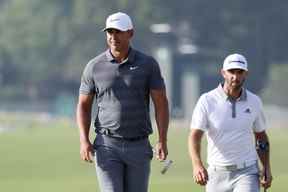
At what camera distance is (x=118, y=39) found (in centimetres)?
1009

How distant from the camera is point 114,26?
998 cm

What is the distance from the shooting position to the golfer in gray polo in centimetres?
1020

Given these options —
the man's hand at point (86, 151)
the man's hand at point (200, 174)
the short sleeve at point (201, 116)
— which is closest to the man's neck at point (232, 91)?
the short sleeve at point (201, 116)

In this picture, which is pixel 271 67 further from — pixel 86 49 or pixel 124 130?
pixel 124 130

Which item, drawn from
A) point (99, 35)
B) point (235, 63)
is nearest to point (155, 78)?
point (235, 63)

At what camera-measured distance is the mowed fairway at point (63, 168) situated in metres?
21.0

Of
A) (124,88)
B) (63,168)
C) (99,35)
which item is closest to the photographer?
(124,88)

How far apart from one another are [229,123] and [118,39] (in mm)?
1059

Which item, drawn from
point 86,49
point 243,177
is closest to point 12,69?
point 86,49

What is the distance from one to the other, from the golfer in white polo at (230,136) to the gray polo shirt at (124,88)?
17.1 inches

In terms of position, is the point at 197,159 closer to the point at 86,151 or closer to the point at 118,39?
the point at 86,151

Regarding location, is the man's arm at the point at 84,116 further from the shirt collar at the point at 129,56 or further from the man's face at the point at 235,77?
the man's face at the point at 235,77

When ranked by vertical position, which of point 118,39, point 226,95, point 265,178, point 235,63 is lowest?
point 265,178

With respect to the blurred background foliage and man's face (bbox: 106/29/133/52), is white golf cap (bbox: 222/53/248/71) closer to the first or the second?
man's face (bbox: 106/29/133/52)
